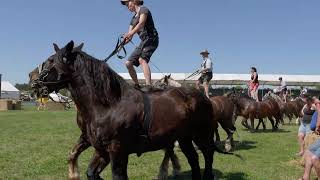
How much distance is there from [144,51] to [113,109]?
1.69 metres

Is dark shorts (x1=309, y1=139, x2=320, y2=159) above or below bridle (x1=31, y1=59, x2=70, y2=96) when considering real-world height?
below

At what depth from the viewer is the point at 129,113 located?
6047 millimetres

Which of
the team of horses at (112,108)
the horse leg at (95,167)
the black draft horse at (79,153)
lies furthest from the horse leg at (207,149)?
the horse leg at (95,167)

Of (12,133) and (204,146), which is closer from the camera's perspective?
(204,146)

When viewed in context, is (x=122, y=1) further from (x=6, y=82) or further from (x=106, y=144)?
(x=6, y=82)

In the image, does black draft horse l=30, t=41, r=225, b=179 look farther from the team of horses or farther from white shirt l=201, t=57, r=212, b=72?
white shirt l=201, t=57, r=212, b=72

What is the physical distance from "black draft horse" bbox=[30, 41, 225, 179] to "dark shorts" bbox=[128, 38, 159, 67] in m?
0.97

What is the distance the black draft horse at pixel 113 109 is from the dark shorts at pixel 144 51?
0.97m

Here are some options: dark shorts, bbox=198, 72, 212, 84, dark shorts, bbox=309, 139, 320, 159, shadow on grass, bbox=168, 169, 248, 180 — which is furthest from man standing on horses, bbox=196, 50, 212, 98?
dark shorts, bbox=309, 139, 320, 159

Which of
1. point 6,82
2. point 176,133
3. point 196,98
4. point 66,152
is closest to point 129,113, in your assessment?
point 176,133

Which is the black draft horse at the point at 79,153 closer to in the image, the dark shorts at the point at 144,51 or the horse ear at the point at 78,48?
the horse ear at the point at 78,48

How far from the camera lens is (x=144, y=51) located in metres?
7.42

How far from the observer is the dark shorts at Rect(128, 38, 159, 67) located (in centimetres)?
741

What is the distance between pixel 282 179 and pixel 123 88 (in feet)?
14.8
